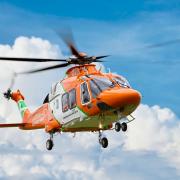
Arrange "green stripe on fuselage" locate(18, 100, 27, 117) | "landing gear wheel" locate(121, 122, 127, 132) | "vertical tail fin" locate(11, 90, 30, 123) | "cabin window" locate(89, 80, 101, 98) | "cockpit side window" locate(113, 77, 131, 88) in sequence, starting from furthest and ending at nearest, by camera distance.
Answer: "green stripe on fuselage" locate(18, 100, 27, 117) < "vertical tail fin" locate(11, 90, 30, 123) < "cockpit side window" locate(113, 77, 131, 88) < "cabin window" locate(89, 80, 101, 98) < "landing gear wheel" locate(121, 122, 127, 132)

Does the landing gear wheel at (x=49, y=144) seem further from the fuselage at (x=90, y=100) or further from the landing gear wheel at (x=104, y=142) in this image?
the landing gear wheel at (x=104, y=142)

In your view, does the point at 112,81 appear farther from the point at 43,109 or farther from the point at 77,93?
the point at 43,109

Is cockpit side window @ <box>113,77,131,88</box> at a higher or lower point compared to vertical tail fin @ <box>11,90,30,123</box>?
lower

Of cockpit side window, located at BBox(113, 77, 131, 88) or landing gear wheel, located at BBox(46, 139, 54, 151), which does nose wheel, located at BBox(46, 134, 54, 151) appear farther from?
cockpit side window, located at BBox(113, 77, 131, 88)

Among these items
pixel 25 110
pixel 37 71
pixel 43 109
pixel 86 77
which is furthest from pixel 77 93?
pixel 25 110

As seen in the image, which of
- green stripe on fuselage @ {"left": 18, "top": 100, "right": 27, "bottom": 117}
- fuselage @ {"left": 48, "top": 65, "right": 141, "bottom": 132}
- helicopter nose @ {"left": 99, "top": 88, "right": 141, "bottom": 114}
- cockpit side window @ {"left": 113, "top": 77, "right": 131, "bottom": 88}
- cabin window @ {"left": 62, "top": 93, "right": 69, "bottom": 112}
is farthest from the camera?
green stripe on fuselage @ {"left": 18, "top": 100, "right": 27, "bottom": 117}

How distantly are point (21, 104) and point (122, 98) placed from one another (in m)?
21.3

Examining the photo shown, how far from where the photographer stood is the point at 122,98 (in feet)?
115

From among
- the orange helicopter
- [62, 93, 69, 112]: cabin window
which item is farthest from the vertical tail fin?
[62, 93, 69, 112]: cabin window

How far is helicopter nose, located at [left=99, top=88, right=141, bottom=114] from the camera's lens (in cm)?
3516

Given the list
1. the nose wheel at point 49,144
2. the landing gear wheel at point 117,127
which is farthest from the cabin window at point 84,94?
the nose wheel at point 49,144

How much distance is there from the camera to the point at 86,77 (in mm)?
38531

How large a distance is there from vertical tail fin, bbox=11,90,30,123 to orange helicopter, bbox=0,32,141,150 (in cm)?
675

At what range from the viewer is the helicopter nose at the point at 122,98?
35156 mm
